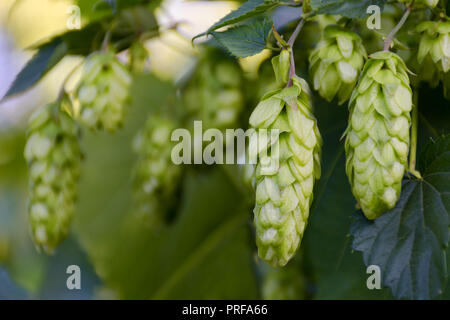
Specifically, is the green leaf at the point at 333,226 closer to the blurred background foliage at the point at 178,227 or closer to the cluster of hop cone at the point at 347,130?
the blurred background foliage at the point at 178,227

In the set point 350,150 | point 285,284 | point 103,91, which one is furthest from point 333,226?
point 103,91

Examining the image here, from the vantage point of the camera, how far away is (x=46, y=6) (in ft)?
6.29

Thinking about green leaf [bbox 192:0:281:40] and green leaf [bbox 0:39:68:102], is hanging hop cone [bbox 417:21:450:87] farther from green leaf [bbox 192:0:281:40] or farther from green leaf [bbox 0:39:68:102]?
green leaf [bbox 0:39:68:102]

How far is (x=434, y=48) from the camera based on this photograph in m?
0.54

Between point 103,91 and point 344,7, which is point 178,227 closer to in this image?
point 103,91

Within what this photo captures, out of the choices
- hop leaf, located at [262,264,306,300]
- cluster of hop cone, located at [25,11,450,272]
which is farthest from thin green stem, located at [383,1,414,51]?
hop leaf, located at [262,264,306,300]

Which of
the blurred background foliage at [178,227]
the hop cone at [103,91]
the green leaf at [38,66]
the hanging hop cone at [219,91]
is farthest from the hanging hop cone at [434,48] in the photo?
the green leaf at [38,66]

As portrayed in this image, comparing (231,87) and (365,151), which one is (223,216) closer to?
(231,87)

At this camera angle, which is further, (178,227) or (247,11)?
(178,227)

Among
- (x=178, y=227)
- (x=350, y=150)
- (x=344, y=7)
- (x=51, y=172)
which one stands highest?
(x=344, y=7)

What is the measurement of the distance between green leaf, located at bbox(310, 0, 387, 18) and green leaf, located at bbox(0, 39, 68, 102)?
43 cm

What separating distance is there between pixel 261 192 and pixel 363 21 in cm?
26

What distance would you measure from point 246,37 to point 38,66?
37 cm
